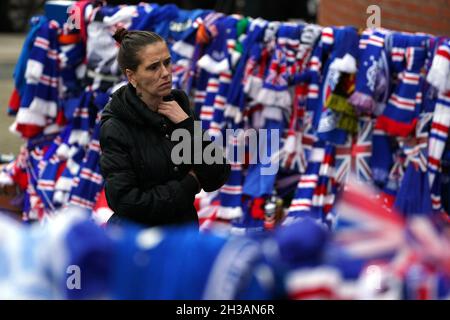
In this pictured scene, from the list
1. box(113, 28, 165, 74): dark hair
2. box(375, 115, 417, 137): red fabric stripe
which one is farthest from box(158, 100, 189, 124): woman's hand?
box(375, 115, 417, 137): red fabric stripe

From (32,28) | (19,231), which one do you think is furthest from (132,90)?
(32,28)

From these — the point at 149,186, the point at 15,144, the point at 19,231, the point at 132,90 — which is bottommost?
the point at 15,144

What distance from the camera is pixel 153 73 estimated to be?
3193 millimetres

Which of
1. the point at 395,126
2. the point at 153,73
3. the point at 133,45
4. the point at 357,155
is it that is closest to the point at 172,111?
the point at 153,73

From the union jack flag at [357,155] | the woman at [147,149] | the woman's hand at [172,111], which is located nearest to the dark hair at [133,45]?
the woman at [147,149]

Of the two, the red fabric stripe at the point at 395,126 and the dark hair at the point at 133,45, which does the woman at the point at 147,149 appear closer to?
the dark hair at the point at 133,45

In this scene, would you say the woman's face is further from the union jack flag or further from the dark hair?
the union jack flag

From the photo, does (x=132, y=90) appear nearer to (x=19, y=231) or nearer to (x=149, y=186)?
(x=149, y=186)

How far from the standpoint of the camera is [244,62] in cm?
551

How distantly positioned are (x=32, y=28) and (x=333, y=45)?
2.18 m

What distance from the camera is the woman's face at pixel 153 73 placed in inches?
126

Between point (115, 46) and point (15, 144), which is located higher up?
point (115, 46)

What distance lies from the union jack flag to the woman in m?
2.14

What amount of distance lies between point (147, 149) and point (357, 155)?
235 cm
